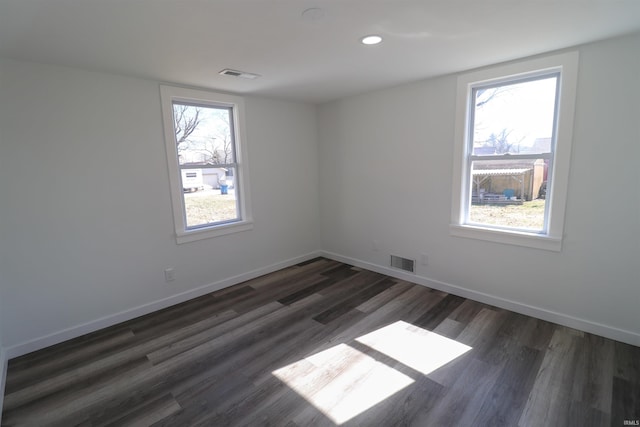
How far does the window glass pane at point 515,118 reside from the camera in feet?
8.65

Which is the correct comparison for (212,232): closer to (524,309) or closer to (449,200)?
(449,200)

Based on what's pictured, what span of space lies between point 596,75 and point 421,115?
1443 millimetres

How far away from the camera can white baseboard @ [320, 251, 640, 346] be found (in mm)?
2412

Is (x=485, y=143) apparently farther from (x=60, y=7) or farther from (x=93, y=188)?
(x=93, y=188)

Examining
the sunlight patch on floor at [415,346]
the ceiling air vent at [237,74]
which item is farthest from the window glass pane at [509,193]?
the ceiling air vent at [237,74]

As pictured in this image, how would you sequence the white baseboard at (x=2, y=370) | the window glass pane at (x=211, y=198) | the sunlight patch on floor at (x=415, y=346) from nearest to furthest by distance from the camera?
the white baseboard at (x=2, y=370)
the sunlight patch on floor at (x=415, y=346)
the window glass pane at (x=211, y=198)

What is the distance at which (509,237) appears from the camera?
2.87 m

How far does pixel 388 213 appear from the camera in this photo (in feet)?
12.6

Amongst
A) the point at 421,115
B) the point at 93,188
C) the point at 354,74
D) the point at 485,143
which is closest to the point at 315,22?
the point at 354,74

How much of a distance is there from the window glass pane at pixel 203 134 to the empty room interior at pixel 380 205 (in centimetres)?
2

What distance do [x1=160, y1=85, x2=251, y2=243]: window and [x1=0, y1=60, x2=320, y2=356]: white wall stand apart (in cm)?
12

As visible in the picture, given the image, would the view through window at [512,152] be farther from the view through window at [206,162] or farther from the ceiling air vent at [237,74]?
the view through window at [206,162]

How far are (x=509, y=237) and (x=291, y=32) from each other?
2647 mm

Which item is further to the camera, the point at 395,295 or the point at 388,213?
the point at 388,213
